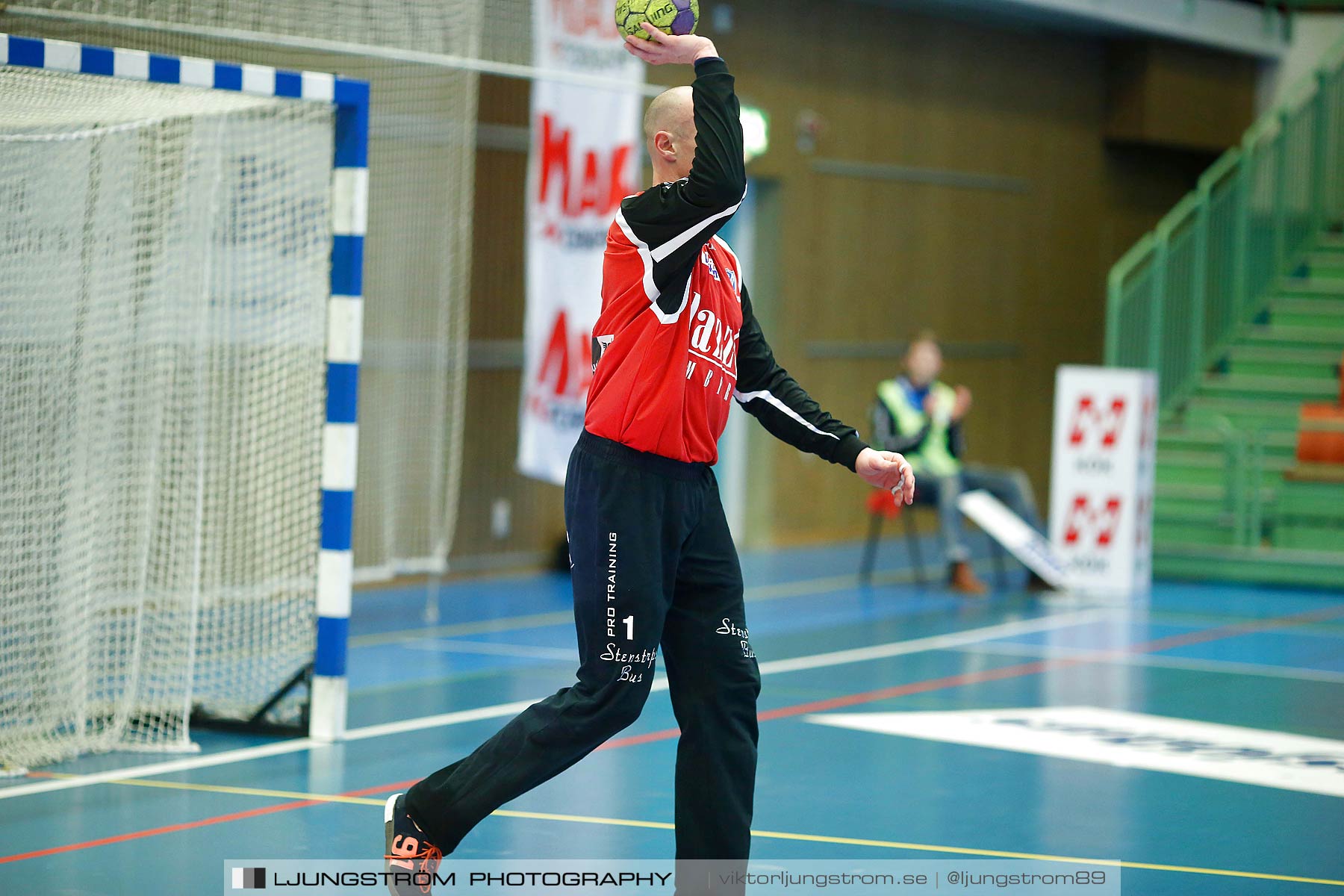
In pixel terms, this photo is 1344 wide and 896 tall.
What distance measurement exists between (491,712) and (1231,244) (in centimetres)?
1152

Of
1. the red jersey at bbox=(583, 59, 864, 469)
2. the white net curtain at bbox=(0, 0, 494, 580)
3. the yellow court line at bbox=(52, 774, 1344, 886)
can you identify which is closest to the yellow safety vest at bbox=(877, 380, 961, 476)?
the white net curtain at bbox=(0, 0, 494, 580)

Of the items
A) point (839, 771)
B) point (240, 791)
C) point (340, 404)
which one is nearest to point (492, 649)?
point (340, 404)

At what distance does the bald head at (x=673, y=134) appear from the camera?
13.4 ft

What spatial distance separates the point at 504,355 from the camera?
499 inches

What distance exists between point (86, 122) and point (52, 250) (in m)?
0.55

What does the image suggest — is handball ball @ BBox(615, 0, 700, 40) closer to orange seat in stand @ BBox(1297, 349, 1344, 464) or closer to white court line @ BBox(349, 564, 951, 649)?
white court line @ BBox(349, 564, 951, 649)

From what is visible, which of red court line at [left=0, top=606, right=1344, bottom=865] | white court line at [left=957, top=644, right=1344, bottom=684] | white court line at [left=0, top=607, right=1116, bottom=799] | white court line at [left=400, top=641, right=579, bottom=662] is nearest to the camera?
red court line at [left=0, top=606, right=1344, bottom=865]

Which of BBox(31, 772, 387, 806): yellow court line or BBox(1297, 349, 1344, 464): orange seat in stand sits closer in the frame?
BBox(31, 772, 387, 806): yellow court line

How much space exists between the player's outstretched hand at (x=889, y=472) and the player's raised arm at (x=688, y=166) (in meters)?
0.63

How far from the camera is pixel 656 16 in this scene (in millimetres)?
3988

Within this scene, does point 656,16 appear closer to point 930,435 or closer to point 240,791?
point 240,791

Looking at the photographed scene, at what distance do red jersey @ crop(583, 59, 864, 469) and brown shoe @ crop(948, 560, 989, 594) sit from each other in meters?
8.06

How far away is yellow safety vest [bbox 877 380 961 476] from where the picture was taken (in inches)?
488

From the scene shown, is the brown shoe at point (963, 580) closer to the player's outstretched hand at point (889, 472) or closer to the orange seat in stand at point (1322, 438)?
the orange seat in stand at point (1322, 438)
